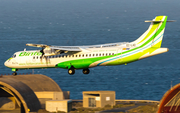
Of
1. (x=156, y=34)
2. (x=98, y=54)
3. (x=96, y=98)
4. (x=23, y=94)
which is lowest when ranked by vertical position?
(x=96, y=98)

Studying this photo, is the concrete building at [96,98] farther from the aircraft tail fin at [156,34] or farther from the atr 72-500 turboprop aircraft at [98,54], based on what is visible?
the aircraft tail fin at [156,34]

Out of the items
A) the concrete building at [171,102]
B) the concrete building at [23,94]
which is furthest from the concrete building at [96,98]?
the concrete building at [171,102]

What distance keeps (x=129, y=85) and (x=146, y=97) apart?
69.5ft

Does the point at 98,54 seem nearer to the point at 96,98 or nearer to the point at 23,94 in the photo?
the point at 23,94

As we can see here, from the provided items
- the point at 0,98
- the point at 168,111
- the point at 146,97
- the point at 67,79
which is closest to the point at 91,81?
the point at 67,79

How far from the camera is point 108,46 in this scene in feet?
184

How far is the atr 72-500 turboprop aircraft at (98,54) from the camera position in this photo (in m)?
52.5

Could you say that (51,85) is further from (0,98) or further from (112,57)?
(112,57)

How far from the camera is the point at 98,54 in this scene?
178 ft

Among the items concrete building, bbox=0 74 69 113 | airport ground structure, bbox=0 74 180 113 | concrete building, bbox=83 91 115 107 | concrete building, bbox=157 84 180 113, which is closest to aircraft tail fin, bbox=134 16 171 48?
airport ground structure, bbox=0 74 180 113

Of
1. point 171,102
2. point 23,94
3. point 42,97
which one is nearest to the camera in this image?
point 171,102

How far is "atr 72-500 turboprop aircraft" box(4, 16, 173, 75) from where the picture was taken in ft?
172

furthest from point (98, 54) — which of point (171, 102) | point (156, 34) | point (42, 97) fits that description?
point (42, 97)

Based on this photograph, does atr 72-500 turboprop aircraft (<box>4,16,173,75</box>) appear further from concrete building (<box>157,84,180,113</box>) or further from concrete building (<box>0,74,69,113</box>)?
concrete building (<box>0,74,69,113</box>)
